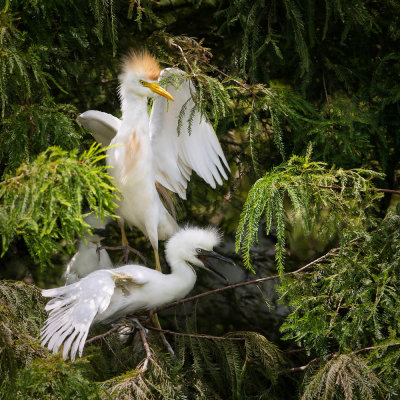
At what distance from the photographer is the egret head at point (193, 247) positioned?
272cm

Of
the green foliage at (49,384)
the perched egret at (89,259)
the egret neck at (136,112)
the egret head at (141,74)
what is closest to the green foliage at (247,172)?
the green foliage at (49,384)

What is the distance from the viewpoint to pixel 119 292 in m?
2.47

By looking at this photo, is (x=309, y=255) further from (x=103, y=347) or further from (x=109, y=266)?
(x=103, y=347)

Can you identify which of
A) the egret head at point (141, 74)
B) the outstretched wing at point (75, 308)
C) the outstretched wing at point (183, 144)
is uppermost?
the egret head at point (141, 74)

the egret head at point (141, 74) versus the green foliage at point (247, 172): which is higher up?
the egret head at point (141, 74)

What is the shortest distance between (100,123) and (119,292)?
0.84 m

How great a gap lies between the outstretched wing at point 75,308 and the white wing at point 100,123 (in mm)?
813

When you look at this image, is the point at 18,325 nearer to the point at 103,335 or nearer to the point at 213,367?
the point at 103,335

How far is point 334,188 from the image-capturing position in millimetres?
2139

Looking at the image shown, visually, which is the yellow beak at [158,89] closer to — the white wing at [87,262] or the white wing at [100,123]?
the white wing at [100,123]

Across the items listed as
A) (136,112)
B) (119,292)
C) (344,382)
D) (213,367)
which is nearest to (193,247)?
(119,292)

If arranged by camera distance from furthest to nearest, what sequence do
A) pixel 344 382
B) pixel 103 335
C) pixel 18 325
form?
1. pixel 103 335
2. pixel 344 382
3. pixel 18 325

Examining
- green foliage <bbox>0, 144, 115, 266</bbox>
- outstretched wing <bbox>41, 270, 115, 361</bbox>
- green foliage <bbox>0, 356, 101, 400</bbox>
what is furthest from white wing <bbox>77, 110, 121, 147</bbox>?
green foliage <bbox>0, 356, 101, 400</bbox>

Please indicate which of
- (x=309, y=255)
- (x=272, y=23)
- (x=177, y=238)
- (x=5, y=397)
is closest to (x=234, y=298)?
(x=309, y=255)
